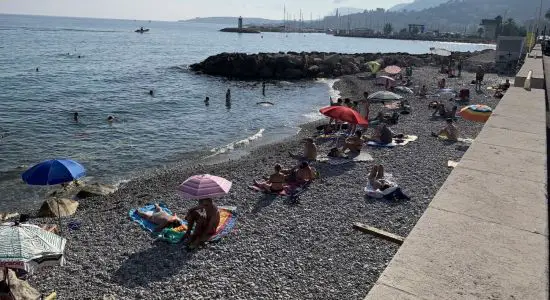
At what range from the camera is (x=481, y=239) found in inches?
236

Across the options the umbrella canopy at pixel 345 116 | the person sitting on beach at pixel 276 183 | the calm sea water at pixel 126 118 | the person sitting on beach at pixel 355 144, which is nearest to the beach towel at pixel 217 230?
the person sitting on beach at pixel 276 183

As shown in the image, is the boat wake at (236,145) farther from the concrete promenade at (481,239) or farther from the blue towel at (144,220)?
the concrete promenade at (481,239)

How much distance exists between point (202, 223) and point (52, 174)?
155 inches

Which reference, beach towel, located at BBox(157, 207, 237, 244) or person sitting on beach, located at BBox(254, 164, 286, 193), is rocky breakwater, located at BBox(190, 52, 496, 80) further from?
beach towel, located at BBox(157, 207, 237, 244)

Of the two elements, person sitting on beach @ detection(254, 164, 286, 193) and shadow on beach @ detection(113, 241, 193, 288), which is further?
person sitting on beach @ detection(254, 164, 286, 193)

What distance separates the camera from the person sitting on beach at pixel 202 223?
1055 centimetres

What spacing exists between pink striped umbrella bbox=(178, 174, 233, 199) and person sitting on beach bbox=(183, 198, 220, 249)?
0.65 feet

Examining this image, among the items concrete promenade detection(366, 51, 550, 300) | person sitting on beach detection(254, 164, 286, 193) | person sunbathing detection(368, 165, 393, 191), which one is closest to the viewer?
concrete promenade detection(366, 51, 550, 300)

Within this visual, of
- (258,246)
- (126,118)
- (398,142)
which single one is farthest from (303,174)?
(126,118)

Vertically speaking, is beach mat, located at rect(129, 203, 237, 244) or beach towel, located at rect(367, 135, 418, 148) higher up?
beach towel, located at rect(367, 135, 418, 148)

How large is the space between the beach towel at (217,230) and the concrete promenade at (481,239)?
5.71 m

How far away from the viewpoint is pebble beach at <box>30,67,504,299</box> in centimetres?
878

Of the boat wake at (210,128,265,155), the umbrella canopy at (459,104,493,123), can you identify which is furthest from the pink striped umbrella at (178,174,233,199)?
the boat wake at (210,128,265,155)

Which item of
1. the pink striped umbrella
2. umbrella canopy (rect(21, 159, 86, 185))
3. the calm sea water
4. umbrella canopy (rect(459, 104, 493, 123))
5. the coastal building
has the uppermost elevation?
the coastal building
